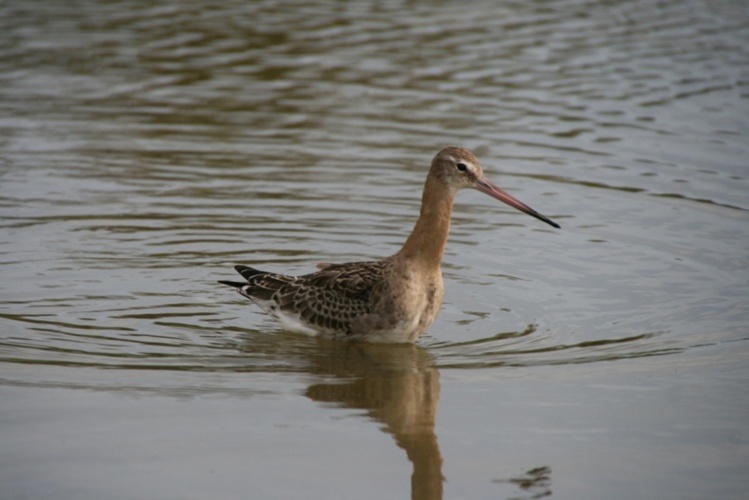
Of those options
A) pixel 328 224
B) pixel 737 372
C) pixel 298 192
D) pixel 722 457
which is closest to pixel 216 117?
pixel 298 192

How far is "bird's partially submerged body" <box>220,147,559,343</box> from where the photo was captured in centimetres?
978

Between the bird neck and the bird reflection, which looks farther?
the bird neck

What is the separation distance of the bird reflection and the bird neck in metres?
0.72

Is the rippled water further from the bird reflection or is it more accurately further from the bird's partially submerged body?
the bird's partially submerged body

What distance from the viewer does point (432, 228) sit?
33.0 ft

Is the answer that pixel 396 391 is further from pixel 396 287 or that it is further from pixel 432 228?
pixel 432 228

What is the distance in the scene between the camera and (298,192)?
45.2ft

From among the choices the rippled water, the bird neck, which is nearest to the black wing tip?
the rippled water

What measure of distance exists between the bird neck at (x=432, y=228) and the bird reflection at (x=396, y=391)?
0.72 meters

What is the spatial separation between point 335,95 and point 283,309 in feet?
24.4

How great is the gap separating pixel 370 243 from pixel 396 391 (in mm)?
3695

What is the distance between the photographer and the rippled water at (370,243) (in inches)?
303

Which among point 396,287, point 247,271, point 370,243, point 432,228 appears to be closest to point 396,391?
point 396,287

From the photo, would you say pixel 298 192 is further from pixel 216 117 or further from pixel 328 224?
pixel 216 117
